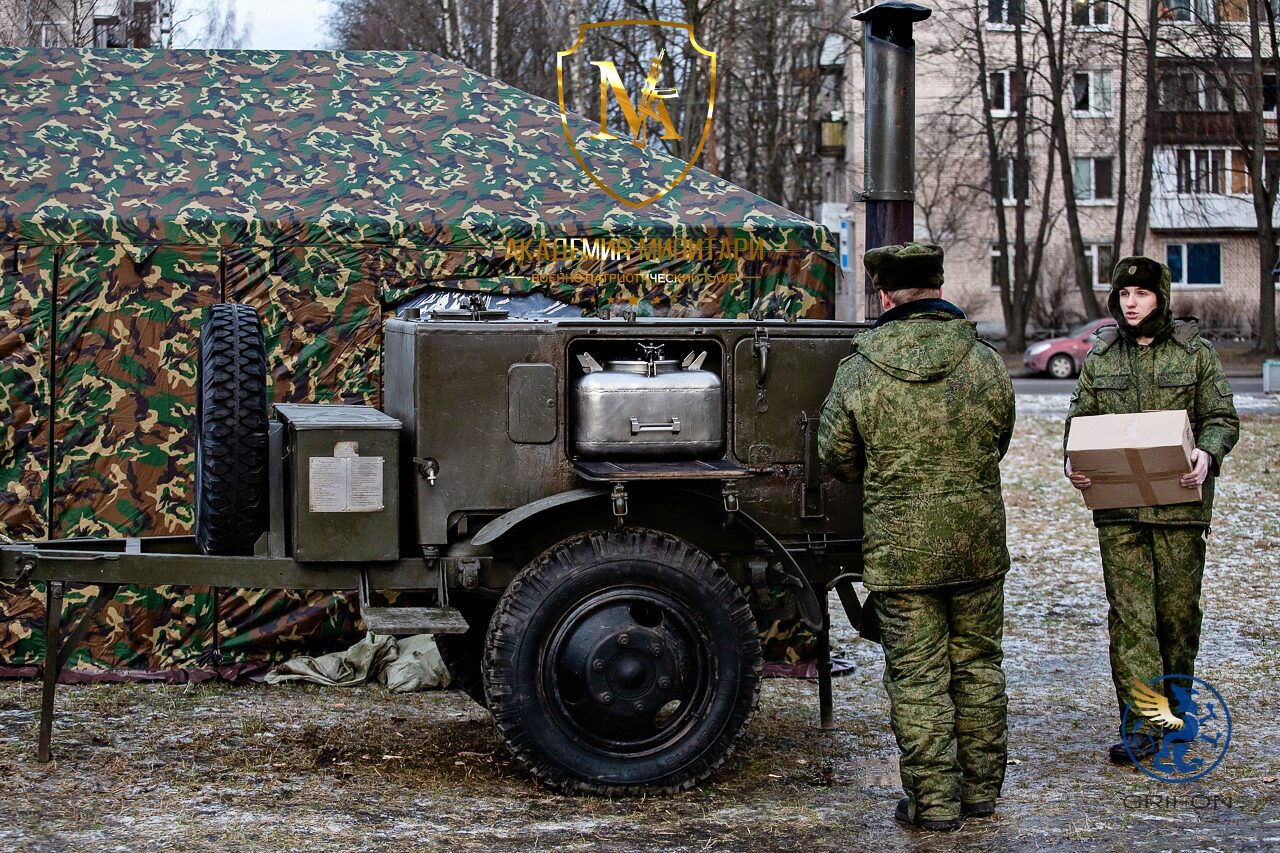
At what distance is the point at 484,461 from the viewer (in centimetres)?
635

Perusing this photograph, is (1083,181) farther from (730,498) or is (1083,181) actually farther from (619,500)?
(619,500)

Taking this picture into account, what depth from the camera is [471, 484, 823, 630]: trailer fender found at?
6074 millimetres

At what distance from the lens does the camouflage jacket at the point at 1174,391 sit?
6.48 m

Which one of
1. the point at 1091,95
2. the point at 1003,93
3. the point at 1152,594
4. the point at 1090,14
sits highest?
the point at 1090,14

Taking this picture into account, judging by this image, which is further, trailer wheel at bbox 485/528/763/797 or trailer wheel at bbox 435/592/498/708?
trailer wheel at bbox 435/592/498/708

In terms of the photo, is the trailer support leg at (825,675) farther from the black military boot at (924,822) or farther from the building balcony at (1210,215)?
the building balcony at (1210,215)

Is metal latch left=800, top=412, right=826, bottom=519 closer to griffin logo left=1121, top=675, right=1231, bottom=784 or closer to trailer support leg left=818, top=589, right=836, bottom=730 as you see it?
trailer support leg left=818, top=589, right=836, bottom=730

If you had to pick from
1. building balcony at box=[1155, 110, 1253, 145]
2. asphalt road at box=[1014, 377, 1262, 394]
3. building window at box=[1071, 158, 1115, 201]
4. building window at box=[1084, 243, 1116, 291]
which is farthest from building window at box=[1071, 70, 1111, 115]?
asphalt road at box=[1014, 377, 1262, 394]

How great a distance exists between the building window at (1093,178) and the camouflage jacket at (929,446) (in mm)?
43081

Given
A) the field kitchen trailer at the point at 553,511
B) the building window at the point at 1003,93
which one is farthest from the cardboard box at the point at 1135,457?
the building window at the point at 1003,93

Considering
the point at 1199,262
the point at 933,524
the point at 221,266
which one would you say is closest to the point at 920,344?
the point at 933,524

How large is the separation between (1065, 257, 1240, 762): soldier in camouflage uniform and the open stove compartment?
1.47 meters

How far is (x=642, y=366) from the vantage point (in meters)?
6.29

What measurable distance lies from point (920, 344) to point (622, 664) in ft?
5.08
